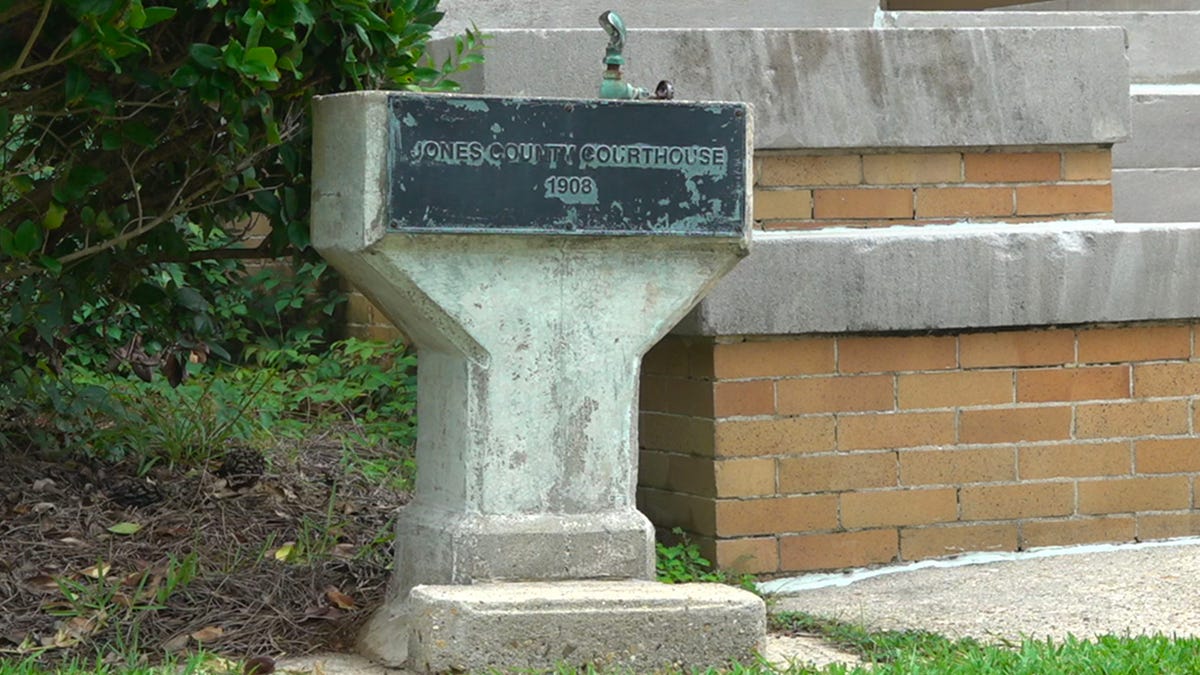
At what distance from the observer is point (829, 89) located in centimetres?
525

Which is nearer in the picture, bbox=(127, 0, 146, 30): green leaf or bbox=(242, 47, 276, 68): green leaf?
bbox=(127, 0, 146, 30): green leaf

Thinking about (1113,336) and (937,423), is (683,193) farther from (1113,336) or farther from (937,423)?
(1113,336)

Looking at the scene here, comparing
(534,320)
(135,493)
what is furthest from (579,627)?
(135,493)

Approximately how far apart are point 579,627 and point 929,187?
200 centimetres

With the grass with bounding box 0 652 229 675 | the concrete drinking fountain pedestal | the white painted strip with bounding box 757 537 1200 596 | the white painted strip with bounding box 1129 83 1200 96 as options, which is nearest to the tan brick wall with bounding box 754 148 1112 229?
the concrete drinking fountain pedestal

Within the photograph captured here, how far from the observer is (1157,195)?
6.55 metres

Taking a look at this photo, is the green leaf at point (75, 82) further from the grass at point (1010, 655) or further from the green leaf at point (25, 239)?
the grass at point (1010, 655)

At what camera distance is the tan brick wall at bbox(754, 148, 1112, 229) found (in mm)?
5242

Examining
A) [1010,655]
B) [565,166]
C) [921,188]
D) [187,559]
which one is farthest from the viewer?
[921,188]

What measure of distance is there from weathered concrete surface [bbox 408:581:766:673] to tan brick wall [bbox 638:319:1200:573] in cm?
99

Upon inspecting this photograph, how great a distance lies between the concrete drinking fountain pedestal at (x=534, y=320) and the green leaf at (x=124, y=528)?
34.8 inches

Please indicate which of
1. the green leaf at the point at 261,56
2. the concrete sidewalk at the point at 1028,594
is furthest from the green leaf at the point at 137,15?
the concrete sidewalk at the point at 1028,594

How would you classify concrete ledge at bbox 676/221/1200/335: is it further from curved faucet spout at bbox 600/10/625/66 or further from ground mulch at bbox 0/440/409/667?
ground mulch at bbox 0/440/409/667

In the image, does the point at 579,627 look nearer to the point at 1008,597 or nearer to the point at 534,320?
the point at 534,320
